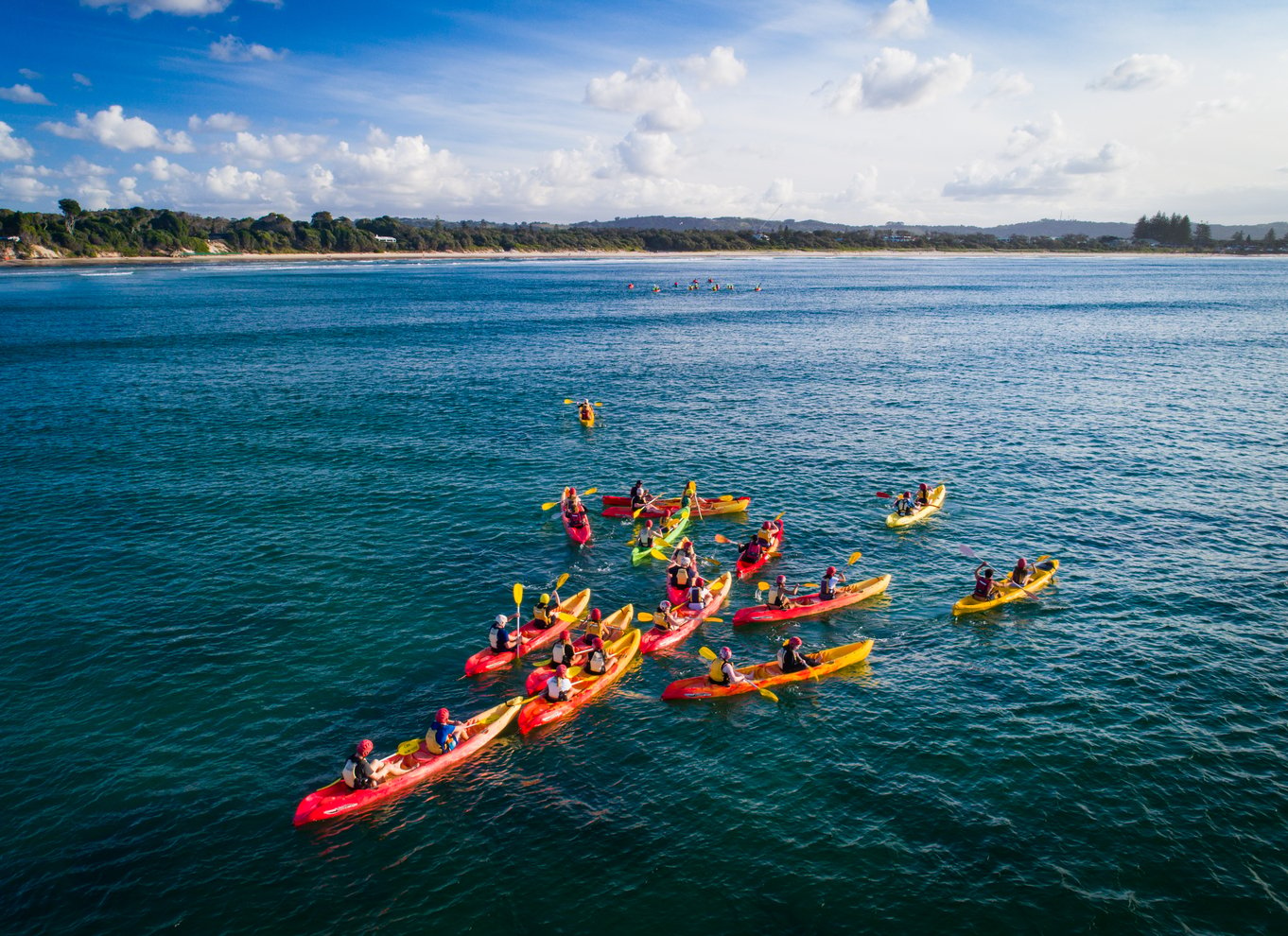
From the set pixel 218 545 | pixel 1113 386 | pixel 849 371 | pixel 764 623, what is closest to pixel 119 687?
pixel 218 545

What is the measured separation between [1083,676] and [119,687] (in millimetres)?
36244

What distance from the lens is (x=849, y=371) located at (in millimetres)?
83875

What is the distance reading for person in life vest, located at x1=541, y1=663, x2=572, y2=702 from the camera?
1038 inches

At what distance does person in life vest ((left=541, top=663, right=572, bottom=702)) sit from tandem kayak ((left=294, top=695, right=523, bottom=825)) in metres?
1.00

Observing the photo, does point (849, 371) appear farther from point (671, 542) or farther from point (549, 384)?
point (671, 542)

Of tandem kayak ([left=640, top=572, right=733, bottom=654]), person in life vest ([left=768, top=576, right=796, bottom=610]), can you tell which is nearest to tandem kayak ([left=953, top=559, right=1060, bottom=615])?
person in life vest ([left=768, top=576, right=796, bottom=610])

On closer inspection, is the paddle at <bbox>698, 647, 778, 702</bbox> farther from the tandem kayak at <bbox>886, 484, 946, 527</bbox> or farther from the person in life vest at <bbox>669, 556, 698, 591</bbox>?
the tandem kayak at <bbox>886, 484, 946, 527</bbox>

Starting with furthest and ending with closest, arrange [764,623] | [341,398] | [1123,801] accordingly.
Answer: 1. [341,398]
2. [764,623]
3. [1123,801]

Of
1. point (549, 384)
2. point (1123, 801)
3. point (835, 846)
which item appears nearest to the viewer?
point (835, 846)

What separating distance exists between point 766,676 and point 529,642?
9.58 m

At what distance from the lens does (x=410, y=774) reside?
22938mm

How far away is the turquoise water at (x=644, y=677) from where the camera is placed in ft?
64.0

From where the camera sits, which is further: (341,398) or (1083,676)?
(341,398)

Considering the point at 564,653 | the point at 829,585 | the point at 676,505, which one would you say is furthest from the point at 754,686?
the point at 676,505
